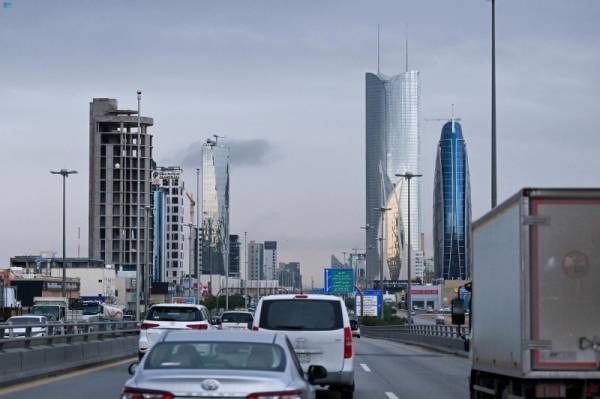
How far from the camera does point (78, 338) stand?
34.3 meters

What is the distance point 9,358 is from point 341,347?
7.93 meters

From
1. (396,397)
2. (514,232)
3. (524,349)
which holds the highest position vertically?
(514,232)

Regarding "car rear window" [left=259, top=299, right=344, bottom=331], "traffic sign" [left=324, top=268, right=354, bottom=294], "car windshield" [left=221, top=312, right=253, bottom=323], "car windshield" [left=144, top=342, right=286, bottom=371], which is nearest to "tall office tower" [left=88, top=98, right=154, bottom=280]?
"traffic sign" [left=324, top=268, right=354, bottom=294]

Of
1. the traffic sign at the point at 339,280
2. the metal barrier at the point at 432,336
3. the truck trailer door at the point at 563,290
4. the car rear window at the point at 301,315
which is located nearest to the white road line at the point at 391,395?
the car rear window at the point at 301,315

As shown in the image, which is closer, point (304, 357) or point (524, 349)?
point (524, 349)

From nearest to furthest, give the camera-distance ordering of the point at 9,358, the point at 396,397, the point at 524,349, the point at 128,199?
the point at 524,349, the point at 396,397, the point at 9,358, the point at 128,199

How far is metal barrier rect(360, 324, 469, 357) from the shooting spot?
44.2 metres

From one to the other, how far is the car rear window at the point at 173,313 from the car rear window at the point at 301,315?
11.1 meters

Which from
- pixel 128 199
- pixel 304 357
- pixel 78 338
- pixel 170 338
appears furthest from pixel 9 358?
pixel 128 199

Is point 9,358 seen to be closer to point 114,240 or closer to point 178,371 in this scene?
point 178,371

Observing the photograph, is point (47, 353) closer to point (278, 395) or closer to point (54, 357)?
point (54, 357)

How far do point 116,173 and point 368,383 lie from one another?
397 ft

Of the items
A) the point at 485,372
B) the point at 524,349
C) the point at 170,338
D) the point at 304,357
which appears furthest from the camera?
the point at 304,357

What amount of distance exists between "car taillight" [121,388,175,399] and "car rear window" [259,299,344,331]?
9.80 metres
